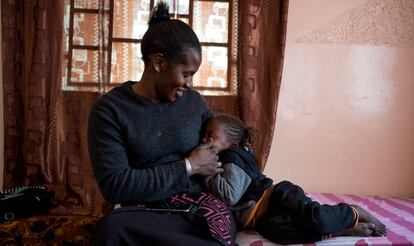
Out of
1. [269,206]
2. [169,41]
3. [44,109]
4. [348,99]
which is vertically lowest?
[269,206]

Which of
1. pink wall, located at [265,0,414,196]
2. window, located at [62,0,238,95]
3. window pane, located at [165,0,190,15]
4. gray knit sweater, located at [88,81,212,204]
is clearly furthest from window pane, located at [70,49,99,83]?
pink wall, located at [265,0,414,196]

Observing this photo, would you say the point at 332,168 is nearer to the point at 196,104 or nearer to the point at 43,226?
the point at 196,104

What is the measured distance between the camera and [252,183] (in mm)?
1420

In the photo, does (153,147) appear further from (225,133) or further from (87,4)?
(87,4)

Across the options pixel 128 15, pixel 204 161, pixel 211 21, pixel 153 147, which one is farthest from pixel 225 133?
pixel 128 15

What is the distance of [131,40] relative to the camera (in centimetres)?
233

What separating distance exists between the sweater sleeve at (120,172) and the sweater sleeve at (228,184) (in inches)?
4.7

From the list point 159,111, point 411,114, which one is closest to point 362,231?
point 159,111

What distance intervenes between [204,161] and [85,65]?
141cm

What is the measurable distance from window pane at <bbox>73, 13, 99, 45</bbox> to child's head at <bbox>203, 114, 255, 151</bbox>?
124 cm

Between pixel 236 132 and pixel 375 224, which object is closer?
pixel 375 224

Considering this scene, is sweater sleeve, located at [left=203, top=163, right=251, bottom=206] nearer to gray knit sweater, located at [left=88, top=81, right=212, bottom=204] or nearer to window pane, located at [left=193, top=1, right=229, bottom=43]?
gray knit sweater, located at [left=88, top=81, right=212, bottom=204]

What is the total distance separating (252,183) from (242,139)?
217mm

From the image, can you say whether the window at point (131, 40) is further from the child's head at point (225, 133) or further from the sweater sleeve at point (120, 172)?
the sweater sleeve at point (120, 172)
